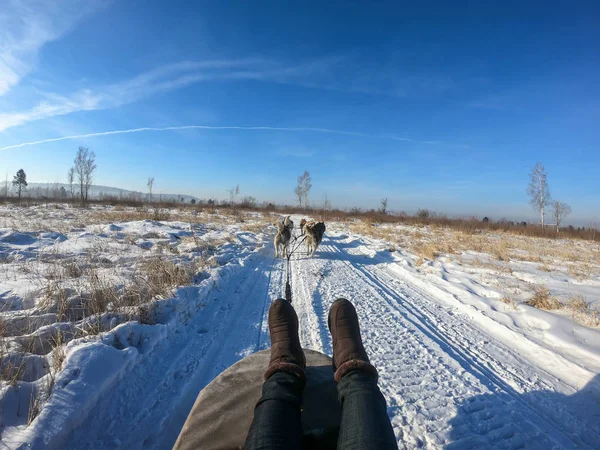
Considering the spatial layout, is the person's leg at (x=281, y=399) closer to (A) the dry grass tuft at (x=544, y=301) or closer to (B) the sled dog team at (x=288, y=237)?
(A) the dry grass tuft at (x=544, y=301)

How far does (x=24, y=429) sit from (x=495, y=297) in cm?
614

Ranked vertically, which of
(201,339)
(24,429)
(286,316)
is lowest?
(201,339)

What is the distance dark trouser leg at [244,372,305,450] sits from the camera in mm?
1433

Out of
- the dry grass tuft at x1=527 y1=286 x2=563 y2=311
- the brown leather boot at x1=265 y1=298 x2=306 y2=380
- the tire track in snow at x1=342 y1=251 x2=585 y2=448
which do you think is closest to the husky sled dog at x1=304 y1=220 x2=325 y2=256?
the tire track in snow at x1=342 y1=251 x2=585 y2=448

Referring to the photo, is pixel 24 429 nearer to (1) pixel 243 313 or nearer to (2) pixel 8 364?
(2) pixel 8 364

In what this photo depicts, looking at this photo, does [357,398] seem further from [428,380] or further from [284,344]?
[428,380]

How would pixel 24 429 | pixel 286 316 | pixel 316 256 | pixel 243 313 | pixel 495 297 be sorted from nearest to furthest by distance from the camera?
pixel 24 429, pixel 286 316, pixel 243 313, pixel 495 297, pixel 316 256

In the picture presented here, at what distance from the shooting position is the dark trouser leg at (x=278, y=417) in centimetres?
143

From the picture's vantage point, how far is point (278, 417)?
155 cm

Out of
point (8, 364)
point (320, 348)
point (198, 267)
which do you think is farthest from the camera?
point (198, 267)

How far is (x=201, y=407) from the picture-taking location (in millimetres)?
1913

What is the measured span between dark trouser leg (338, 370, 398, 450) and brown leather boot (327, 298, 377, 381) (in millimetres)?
43

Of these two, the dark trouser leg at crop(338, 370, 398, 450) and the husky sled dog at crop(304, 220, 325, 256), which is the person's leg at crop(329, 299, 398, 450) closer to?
the dark trouser leg at crop(338, 370, 398, 450)

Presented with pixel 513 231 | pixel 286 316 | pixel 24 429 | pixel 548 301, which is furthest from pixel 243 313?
pixel 513 231
